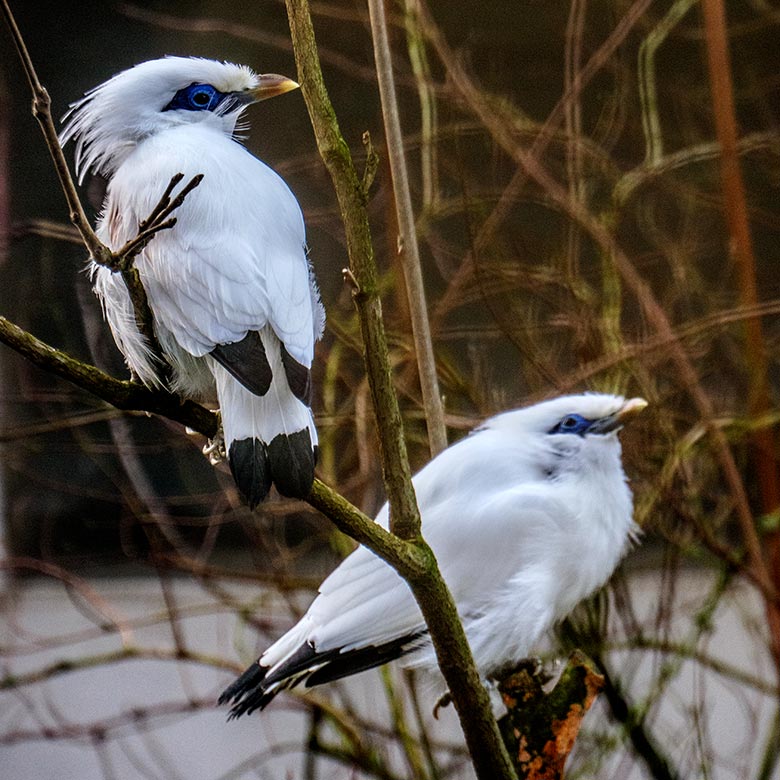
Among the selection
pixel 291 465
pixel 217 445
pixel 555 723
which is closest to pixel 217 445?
pixel 217 445

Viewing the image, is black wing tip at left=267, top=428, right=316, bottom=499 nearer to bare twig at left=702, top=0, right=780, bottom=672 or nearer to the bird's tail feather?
the bird's tail feather

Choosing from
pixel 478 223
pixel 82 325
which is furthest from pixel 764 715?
pixel 82 325

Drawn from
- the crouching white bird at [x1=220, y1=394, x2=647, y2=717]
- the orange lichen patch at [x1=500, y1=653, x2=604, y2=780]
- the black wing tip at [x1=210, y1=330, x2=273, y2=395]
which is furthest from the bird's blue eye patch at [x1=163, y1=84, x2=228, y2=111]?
the orange lichen patch at [x1=500, y1=653, x2=604, y2=780]

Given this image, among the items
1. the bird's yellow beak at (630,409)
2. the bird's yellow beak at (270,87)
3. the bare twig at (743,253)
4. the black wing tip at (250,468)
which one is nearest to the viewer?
the black wing tip at (250,468)

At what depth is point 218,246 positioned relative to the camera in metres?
0.62

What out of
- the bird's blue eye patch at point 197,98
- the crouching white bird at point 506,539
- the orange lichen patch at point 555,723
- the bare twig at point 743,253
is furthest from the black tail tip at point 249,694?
the bare twig at point 743,253

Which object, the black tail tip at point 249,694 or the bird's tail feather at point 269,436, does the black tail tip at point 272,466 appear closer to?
the bird's tail feather at point 269,436

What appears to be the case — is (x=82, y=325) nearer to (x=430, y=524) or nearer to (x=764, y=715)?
(x=430, y=524)

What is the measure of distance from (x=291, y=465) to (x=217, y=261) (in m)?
0.13

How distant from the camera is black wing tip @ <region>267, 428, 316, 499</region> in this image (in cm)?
55

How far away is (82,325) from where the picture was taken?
3.66 feet

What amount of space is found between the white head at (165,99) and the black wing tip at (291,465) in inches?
8.5

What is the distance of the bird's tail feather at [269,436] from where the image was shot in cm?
55

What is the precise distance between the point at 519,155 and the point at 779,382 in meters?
0.56
